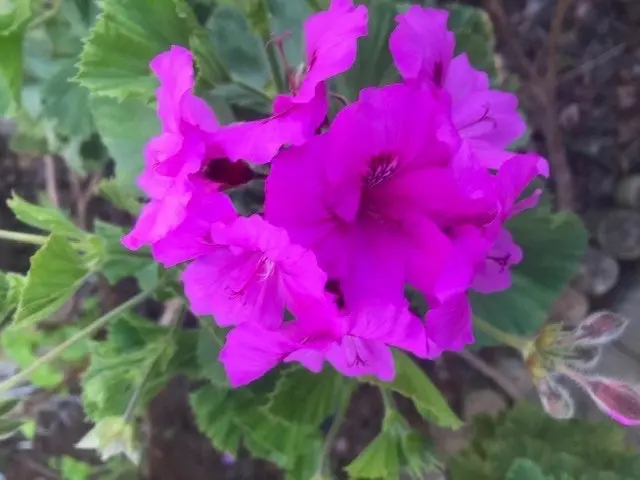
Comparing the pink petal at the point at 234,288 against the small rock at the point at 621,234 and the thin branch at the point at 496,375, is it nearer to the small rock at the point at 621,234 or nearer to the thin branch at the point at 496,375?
the thin branch at the point at 496,375

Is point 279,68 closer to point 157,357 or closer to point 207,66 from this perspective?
point 207,66

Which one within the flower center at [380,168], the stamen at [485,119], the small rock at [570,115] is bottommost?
the small rock at [570,115]

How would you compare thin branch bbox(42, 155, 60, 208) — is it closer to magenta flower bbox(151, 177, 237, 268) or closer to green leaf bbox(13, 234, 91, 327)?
green leaf bbox(13, 234, 91, 327)

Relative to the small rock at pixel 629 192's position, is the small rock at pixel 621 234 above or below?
below

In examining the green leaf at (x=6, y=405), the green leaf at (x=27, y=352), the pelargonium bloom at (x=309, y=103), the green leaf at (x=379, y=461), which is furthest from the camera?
the green leaf at (x=27, y=352)

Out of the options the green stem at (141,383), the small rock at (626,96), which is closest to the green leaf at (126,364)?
the green stem at (141,383)

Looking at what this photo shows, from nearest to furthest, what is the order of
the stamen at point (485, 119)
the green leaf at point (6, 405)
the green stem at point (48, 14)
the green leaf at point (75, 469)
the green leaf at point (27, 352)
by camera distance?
the stamen at point (485, 119) < the green leaf at point (6, 405) < the green stem at point (48, 14) < the green leaf at point (27, 352) < the green leaf at point (75, 469)
